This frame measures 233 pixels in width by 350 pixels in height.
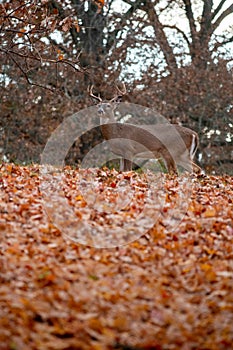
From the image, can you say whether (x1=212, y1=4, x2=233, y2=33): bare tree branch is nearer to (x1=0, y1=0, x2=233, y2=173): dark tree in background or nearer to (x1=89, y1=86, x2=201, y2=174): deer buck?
(x1=0, y1=0, x2=233, y2=173): dark tree in background

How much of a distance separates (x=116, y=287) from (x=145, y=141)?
6.86 m

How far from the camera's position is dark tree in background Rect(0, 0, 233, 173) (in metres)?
20.2

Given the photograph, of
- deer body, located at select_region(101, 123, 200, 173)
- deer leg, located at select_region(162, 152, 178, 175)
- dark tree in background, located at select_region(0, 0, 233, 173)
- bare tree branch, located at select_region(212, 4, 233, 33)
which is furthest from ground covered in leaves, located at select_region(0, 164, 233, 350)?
bare tree branch, located at select_region(212, 4, 233, 33)

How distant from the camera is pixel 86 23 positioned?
21.1m

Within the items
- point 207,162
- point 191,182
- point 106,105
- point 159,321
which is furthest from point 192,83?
point 159,321

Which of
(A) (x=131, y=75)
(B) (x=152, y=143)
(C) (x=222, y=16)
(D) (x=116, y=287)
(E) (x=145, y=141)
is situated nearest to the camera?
(D) (x=116, y=287)

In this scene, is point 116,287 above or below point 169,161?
below

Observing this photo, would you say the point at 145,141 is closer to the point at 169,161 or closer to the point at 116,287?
the point at 169,161

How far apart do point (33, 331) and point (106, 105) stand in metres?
7.87

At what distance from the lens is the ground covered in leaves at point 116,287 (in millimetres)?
5211

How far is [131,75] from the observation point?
21016mm

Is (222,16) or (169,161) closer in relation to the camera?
(169,161)

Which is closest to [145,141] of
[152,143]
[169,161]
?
[152,143]

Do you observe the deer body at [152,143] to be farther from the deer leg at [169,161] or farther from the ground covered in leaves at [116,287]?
the ground covered in leaves at [116,287]
